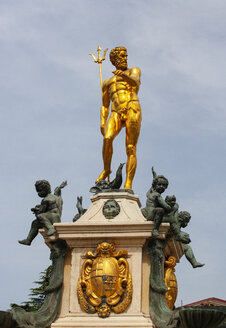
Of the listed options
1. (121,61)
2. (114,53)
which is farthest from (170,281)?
(114,53)

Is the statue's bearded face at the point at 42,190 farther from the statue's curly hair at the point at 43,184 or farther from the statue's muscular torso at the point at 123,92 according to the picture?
the statue's muscular torso at the point at 123,92

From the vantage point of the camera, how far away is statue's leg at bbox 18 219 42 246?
617 inches

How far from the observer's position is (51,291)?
49.0 feet

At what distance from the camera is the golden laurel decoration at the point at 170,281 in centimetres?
1537

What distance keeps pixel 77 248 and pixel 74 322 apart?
1.43 meters

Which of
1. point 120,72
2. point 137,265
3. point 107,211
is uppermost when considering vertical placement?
point 120,72

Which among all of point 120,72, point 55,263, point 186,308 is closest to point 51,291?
point 55,263

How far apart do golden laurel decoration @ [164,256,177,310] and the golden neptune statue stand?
1742 millimetres

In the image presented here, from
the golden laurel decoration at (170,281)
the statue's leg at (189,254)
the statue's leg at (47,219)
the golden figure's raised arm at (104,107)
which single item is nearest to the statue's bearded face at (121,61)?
the golden figure's raised arm at (104,107)

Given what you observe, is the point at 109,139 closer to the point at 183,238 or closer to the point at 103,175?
the point at 103,175

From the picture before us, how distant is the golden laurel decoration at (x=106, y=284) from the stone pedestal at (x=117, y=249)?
11 centimetres

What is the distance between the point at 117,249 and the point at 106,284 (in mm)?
740

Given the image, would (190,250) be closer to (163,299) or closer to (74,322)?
(163,299)

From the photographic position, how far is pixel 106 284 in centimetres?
1446
